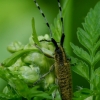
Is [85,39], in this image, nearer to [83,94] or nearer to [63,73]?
[63,73]

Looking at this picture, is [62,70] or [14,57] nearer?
[14,57]

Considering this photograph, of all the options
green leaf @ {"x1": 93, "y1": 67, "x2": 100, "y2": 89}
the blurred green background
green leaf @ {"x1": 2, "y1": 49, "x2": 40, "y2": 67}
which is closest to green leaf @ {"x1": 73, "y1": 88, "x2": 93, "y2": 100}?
green leaf @ {"x1": 93, "y1": 67, "x2": 100, "y2": 89}

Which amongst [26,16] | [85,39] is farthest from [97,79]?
[26,16]

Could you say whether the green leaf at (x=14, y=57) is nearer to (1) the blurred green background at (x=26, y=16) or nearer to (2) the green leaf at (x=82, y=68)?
(2) the green leaf at (x=82, y=68)

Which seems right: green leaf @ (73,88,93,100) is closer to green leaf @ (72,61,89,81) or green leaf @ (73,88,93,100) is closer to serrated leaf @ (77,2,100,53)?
green leaf @ (72,61,89,81)

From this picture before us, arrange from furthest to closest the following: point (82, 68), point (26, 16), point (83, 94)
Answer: point (26, 16) → point (82, 68) → point (83, 94)

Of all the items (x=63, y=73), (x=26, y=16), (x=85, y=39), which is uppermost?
(x=26, y=16)

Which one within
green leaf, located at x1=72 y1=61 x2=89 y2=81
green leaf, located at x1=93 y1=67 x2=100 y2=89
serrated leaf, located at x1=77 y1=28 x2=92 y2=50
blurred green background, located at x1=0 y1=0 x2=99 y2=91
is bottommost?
green leaf, located at x1=93 y1=67 x2=100 y2=89

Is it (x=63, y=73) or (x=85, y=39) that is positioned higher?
(x=85, y=39)

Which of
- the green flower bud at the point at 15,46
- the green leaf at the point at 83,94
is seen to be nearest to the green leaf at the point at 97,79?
the green leaf at the point at 83,94
